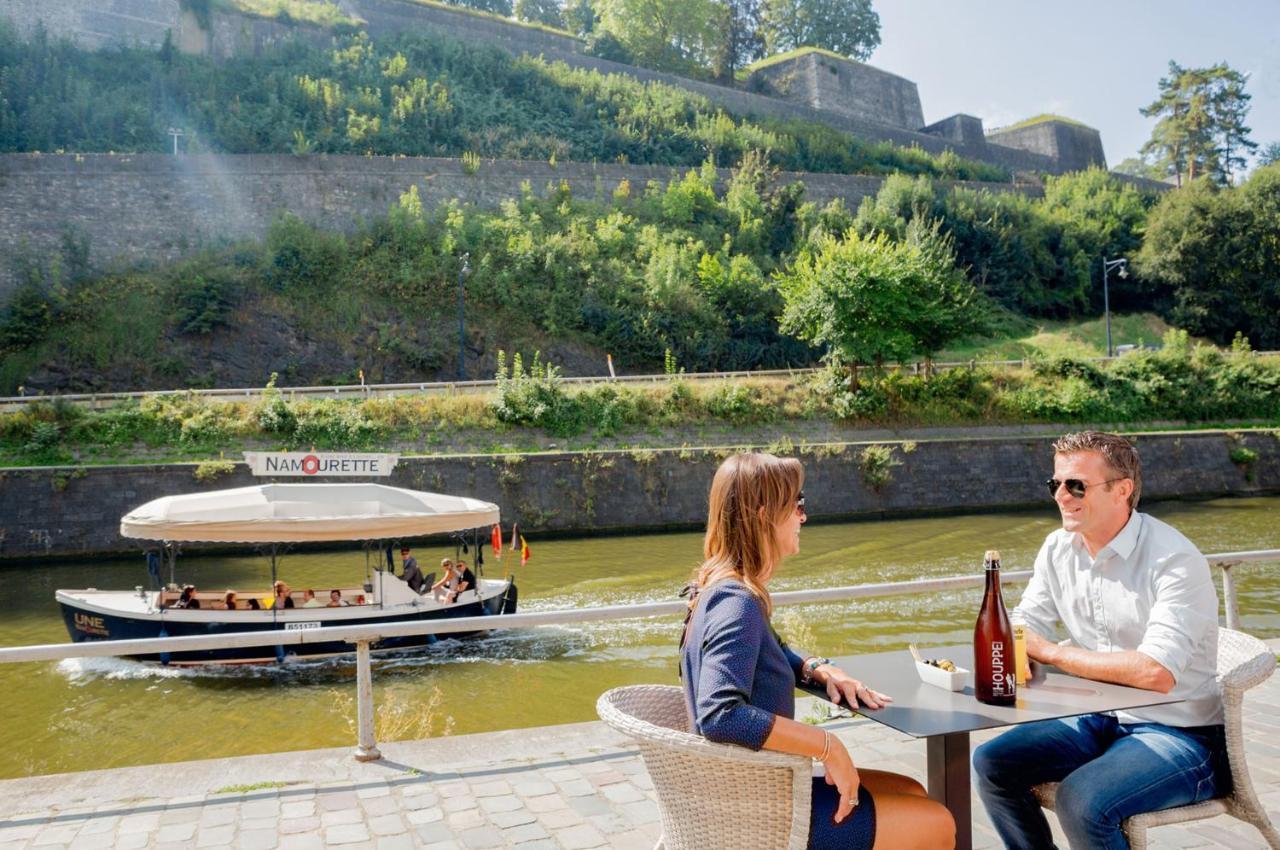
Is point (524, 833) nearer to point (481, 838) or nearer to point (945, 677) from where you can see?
point (481, 838)

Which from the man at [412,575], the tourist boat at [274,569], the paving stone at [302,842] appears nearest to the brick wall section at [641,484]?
the man at [412,575]

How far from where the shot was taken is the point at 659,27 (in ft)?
220

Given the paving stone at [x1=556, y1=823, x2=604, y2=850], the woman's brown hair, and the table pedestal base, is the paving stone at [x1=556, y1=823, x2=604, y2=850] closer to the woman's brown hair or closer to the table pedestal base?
the table pedestal base

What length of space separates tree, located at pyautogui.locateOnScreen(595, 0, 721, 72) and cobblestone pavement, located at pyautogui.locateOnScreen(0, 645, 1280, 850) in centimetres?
6577

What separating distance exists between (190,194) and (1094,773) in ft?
131

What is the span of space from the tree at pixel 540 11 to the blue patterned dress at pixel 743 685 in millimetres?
82599

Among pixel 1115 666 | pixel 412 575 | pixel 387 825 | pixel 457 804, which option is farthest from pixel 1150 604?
pixel 412 575

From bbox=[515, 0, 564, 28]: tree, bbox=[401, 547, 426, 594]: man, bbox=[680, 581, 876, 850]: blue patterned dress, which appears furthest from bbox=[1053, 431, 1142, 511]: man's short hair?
bbox=[515, 0, 564, 28]: tree

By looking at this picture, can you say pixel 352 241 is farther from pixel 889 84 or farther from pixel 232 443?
pixel 889 84

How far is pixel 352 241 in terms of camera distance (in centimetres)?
3697

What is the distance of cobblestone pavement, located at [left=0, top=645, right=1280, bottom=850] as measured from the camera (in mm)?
3807

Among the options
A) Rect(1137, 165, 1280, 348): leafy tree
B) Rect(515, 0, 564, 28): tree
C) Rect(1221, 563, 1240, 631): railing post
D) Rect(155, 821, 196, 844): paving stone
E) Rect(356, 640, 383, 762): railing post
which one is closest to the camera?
Rect(155, 821, 196, 844): paving stone

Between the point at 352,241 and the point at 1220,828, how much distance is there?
37.1m

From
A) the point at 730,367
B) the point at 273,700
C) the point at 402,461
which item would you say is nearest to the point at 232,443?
the point at 402,461
